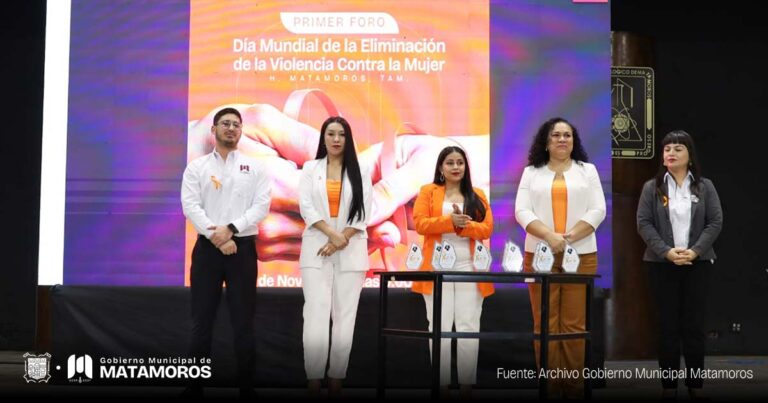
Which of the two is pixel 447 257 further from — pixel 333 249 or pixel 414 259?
pixel 333 249

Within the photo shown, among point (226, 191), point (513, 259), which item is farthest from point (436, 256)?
point (226, 191)

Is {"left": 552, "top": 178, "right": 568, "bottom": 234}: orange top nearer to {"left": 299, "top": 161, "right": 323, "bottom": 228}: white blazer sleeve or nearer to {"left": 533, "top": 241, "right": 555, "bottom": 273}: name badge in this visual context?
{"left": 533, "top": 241, "right": 555, "bottom": 273}: name badge

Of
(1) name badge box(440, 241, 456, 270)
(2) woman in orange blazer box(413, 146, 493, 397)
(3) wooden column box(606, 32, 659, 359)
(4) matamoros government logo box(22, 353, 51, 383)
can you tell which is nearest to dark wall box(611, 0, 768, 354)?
(3) wooden column box(606, 32, 659, 359)

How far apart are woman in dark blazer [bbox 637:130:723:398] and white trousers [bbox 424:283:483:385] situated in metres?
0.97

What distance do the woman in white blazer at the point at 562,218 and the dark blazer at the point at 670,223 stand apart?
11.7 inches

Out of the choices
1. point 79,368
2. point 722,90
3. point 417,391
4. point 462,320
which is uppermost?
point 722,90

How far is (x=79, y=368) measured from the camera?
18.2 feet

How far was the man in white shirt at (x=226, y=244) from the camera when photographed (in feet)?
16.3

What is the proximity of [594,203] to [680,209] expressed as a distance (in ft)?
1.54

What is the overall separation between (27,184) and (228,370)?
3.36 meters

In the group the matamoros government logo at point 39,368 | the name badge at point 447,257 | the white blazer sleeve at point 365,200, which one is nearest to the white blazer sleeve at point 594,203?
the name badge at point 447,257

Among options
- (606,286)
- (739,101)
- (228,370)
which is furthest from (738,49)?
(228,370)

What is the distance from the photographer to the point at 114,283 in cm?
Answer: 602

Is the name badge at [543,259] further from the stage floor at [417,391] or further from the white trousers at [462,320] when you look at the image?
the stage floor at [417,391]
